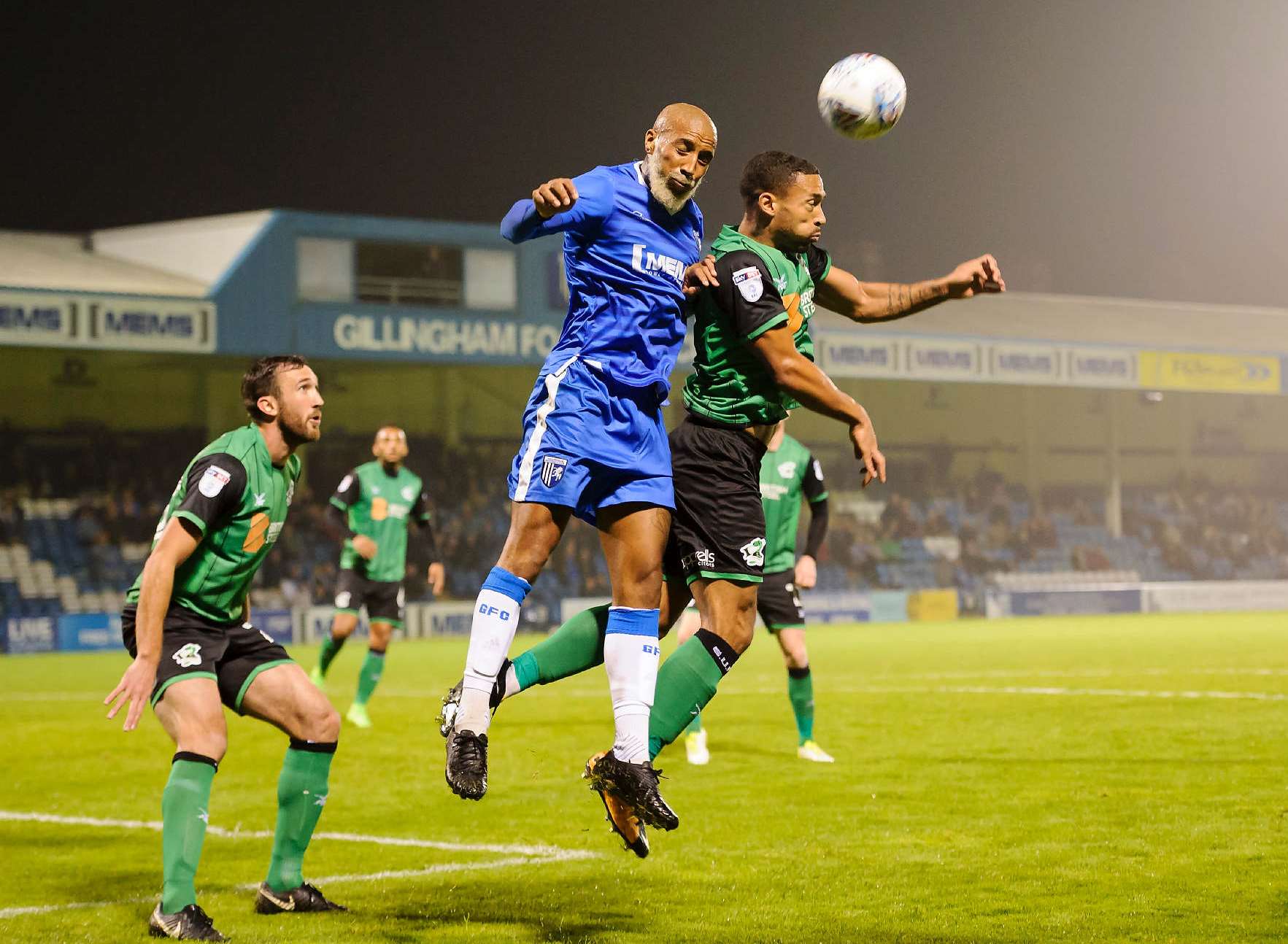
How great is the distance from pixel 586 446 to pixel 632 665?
832 millimetres

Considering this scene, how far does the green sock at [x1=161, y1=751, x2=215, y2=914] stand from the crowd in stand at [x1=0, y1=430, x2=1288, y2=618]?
23870mm

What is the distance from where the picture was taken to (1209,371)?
146 feet

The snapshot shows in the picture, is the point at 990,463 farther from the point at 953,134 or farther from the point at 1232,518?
the point at 953,134

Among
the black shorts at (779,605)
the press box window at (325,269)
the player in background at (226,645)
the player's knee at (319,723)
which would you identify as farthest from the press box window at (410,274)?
the player's knee at (319,723)

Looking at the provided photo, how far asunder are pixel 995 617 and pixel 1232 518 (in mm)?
14977

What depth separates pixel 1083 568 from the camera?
4241 cm

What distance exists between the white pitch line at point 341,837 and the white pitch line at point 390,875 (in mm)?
47

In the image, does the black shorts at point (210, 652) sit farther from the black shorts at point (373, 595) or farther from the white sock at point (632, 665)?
the black shorts at point (373, 595)

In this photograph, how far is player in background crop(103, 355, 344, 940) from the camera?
588 cm

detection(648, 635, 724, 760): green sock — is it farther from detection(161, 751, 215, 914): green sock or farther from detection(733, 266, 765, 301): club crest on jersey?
detection(161, 751, 215, 914): green sock

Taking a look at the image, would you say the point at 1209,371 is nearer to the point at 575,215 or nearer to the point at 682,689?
the point at 682,689

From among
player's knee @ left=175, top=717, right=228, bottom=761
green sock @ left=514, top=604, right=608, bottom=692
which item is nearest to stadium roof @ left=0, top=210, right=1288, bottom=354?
player's knee @ left=175, top=717, right=228, bottom=761

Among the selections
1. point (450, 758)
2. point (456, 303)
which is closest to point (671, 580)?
point (450, 758)

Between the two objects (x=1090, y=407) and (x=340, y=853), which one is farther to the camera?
(x=1090, y=407)
